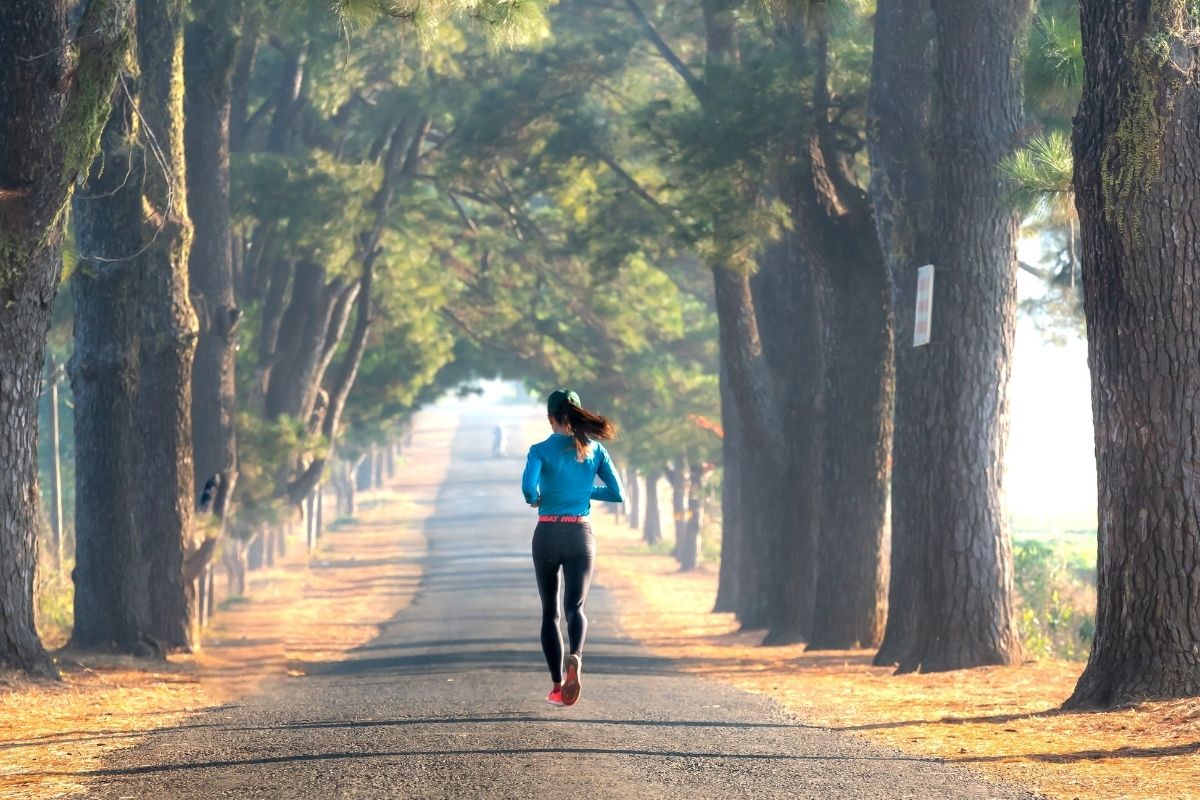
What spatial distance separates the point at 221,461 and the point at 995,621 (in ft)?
39.3

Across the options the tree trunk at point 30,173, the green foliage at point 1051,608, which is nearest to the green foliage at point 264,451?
the green foliage at point 1051,608

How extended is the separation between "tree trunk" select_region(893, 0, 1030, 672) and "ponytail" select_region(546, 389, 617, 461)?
6658mm

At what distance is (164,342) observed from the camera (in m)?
18.6

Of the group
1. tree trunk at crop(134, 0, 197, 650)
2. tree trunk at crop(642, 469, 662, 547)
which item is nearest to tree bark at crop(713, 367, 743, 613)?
tree trunk at crop(134, 0, 197, 650)

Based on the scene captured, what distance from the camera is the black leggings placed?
10.1 m

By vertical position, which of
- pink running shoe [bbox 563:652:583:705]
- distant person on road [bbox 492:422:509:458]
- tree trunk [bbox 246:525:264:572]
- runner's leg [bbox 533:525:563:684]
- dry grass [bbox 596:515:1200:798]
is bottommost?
tree trunk [bbox 246:525:264:572]

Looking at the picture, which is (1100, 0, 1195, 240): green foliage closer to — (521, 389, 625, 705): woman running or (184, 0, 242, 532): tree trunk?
(521, 389, 625, 705): woman running

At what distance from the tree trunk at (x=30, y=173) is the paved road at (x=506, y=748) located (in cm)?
241

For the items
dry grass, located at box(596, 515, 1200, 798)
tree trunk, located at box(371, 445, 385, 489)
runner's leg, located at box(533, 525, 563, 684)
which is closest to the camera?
dry grass, located at box(596, 515, 1200, 798)

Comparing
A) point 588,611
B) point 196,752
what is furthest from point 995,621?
point 588,611

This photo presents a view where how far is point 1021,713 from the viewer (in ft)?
37.7

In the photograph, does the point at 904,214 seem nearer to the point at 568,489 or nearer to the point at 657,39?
the point at 568,489

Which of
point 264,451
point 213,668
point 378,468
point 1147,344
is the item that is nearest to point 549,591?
point 1147,344

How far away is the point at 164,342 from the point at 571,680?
9889 millimetres
